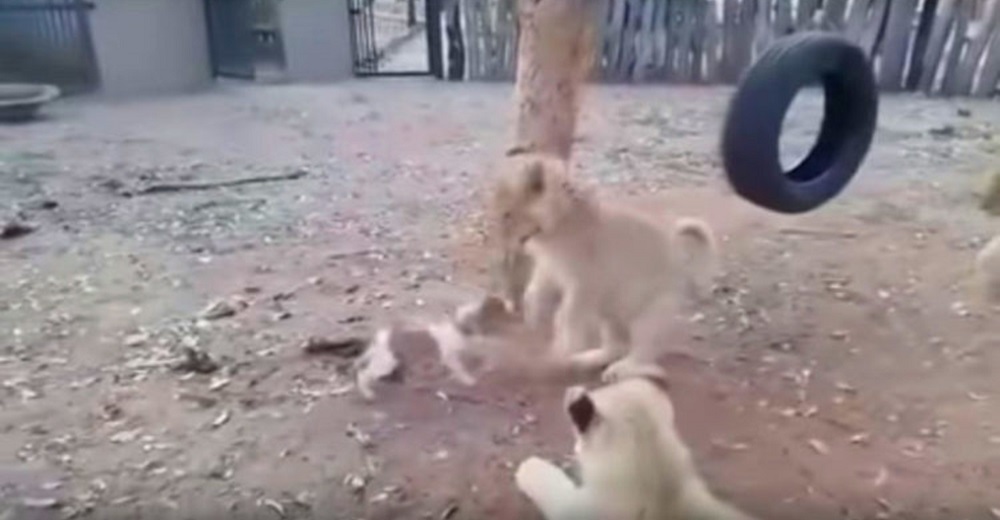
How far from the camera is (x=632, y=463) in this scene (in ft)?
5.16

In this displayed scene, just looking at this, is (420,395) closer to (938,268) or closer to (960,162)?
(938,268)

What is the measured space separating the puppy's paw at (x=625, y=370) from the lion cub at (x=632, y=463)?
0.48 m

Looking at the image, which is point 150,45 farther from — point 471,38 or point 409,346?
point 409,346

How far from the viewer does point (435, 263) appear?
11.2ft

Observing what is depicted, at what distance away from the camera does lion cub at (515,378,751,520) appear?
1572 millimetres

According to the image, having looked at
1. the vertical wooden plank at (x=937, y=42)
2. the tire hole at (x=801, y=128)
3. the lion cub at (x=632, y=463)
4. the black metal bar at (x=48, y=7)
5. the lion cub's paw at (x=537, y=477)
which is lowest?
the lion cub's paw at (x=537, y=477)

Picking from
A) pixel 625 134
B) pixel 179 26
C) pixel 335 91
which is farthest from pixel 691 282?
pixel 179 26

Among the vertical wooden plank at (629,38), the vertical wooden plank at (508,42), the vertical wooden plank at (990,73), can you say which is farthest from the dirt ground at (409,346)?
the vertical wooden plank at (508,42)

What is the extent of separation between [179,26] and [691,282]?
582 centimetres

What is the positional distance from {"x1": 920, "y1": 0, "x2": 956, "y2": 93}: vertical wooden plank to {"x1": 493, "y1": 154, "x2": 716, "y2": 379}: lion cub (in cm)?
482

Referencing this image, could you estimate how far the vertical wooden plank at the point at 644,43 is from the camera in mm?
7148

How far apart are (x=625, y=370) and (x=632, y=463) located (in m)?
0.75

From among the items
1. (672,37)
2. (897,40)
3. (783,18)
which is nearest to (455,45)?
(672,37)

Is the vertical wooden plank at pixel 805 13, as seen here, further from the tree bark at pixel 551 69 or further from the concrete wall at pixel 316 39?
the tree bark at pixel 551 69
